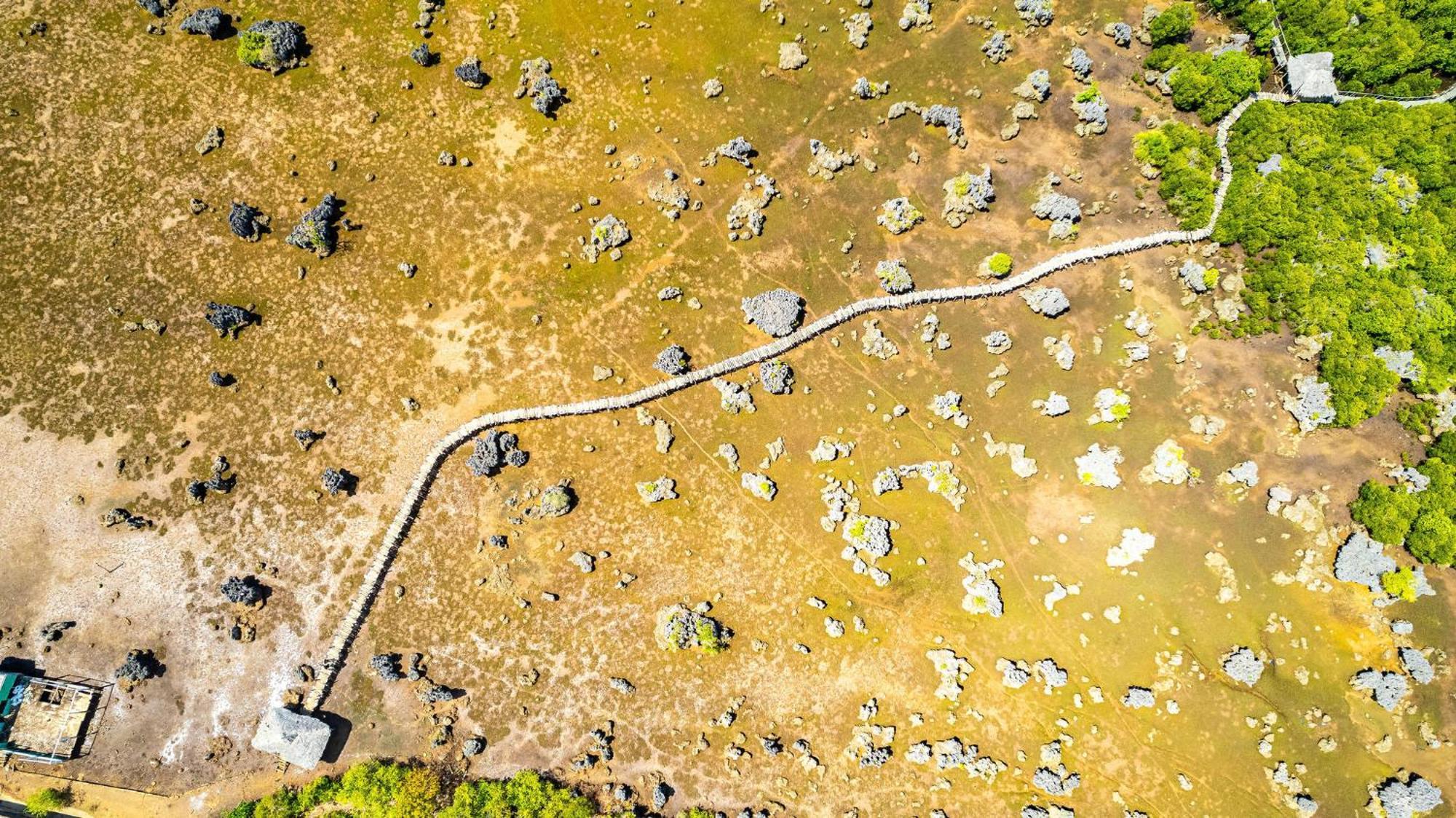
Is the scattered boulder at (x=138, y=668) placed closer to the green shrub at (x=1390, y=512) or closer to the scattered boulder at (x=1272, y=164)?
the green shrub at (x=1390, y=512)

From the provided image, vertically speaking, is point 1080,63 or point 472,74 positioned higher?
point 1080,63

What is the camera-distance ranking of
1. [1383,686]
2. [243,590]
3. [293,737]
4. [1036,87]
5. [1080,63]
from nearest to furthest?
[293,737]
[243,590]
[1383,686]
[1080,63]
[1036,87]

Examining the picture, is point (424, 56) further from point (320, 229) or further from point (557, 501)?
point (557, 501)

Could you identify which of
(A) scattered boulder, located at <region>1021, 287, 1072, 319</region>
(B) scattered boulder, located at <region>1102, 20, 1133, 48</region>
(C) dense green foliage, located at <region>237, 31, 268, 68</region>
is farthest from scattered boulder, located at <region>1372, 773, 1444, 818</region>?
(C) dense green foliage, located at <region>237, 31, 268, 68</region>

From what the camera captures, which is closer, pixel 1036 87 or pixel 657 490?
pixel 657 490

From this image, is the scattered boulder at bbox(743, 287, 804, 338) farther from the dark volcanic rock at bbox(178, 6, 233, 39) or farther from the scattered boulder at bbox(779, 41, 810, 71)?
the dark volcanic rock at bbox(178, 6, 233, 39)

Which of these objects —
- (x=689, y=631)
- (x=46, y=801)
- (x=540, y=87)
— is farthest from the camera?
(x=540, y=87)

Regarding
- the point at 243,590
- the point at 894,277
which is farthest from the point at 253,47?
the point at 894,277


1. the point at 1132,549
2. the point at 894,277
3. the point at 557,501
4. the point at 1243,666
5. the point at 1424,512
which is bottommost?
the point at 557,501

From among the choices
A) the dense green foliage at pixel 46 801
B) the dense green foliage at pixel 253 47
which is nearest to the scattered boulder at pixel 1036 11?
the dense green foliage at pixel 253 47
